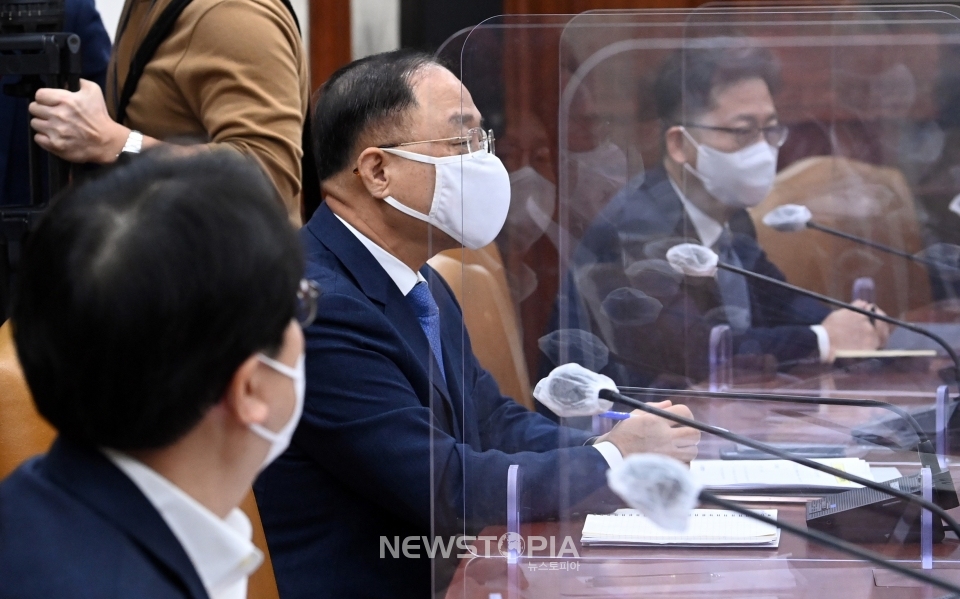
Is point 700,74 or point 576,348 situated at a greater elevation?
point 700,74

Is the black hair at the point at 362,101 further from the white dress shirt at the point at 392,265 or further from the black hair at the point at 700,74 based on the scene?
the black hair at the point at 700,74

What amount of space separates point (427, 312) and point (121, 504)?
777 mm

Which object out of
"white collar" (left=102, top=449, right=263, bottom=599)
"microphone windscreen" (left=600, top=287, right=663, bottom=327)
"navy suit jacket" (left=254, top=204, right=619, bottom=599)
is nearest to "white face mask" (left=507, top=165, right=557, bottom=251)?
"navy suit jacket" (left=254, top=204, right=619, bottom=599)

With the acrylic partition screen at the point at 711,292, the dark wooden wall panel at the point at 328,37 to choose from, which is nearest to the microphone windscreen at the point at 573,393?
the acrylic partition screen at the point at 711,292

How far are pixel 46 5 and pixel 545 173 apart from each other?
706 mm

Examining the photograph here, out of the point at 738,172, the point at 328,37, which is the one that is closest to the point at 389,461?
the point at 738,172

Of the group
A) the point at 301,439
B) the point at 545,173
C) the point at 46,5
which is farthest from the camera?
the point at 46,5

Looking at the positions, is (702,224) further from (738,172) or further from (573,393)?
(573,393)

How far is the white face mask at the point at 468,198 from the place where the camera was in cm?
129

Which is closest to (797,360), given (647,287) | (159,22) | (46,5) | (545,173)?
(647,287)

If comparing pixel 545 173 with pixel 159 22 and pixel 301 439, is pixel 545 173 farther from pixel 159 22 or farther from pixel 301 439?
pixel 159 22

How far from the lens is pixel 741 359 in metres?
1.94

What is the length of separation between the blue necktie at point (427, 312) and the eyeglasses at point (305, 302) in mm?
594

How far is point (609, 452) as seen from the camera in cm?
122
